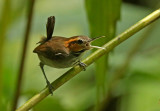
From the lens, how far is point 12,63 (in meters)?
2.70

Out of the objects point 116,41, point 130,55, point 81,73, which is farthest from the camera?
point 81,73

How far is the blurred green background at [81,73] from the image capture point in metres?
2.41

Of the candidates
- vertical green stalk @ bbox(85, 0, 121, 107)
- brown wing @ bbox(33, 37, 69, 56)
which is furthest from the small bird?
vertical green stalk @ bbox(85, 0, 121, 107)

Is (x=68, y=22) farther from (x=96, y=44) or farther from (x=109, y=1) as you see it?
(x=109, y=1)

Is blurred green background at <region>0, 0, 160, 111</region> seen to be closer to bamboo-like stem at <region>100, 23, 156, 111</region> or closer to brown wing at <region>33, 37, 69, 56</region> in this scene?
bamboo-like stem at <region>100, 23, 156, 111</region>

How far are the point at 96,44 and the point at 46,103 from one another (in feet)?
2.58

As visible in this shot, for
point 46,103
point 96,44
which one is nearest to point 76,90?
point 46,103

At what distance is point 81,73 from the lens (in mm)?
2805

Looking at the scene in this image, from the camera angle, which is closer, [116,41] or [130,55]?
[116,41]

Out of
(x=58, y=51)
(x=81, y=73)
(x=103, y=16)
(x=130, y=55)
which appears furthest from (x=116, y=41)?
(x=81, y=73)

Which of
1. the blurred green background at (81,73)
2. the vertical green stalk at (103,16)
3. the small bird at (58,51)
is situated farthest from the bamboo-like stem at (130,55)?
the vertical green stalk at (103,16)

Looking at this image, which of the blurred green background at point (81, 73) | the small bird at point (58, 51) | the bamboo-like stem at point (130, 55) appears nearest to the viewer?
the small bird at point (58, 51)

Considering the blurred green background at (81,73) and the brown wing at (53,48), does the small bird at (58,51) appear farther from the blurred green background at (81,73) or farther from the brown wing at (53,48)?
the blurred green background at (81,73)

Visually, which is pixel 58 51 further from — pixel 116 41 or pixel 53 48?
pixel 116 41
